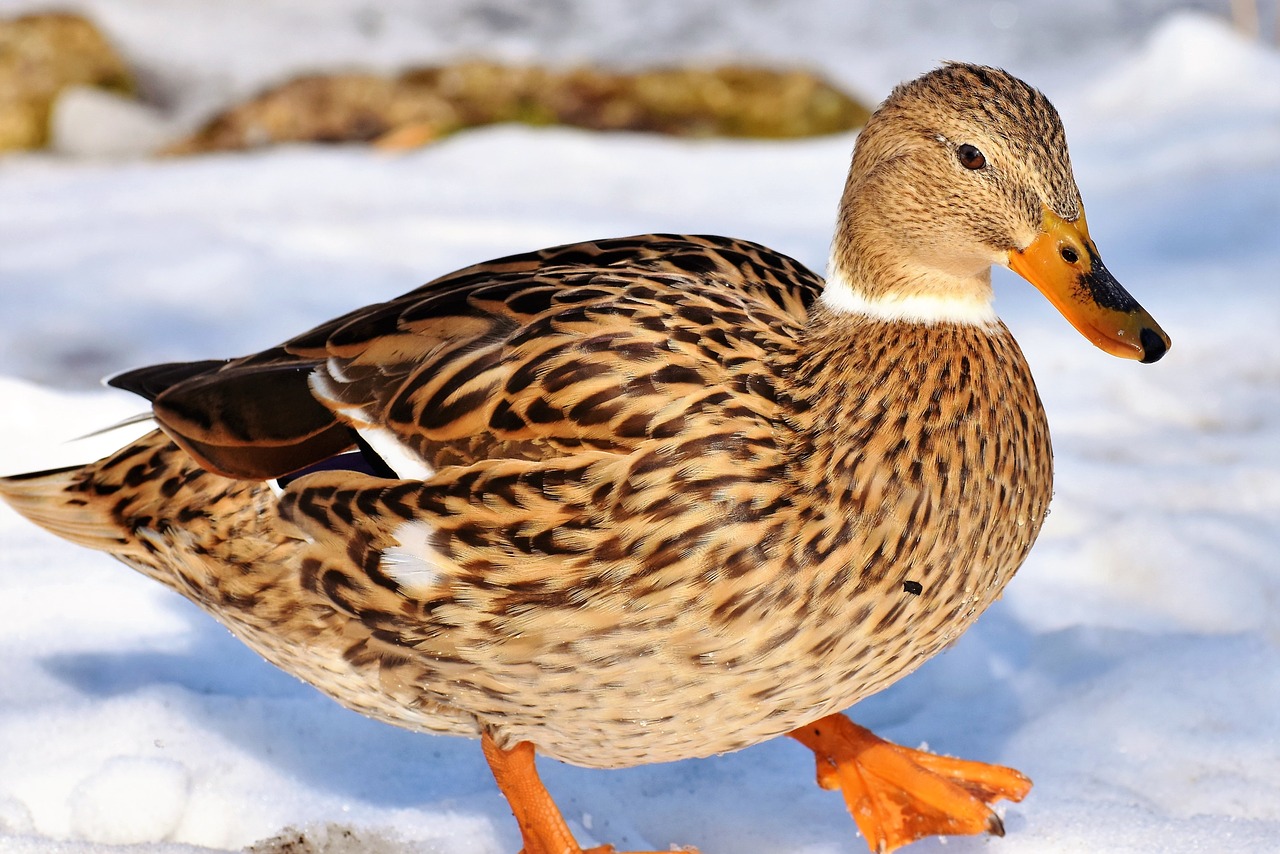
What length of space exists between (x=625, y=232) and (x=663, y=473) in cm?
339

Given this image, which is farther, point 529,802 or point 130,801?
point 130,801

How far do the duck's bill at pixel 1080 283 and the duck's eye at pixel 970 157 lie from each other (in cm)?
13

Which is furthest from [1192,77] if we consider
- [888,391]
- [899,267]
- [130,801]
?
[130,801]

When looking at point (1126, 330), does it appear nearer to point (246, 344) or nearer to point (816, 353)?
point (816, 353)

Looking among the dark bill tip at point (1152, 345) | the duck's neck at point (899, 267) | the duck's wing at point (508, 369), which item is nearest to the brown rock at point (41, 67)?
the duck's wing at point (508, 369)

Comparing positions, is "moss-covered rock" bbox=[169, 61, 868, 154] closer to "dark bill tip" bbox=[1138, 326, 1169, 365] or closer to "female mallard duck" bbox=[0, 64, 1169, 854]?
"female mallard duck" bbox=[0, 64, 1169, 854]

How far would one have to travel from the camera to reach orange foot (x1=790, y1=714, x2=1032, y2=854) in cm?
279

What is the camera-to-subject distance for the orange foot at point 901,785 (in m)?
2.79

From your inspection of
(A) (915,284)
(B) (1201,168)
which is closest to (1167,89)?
(B) (1201,168)

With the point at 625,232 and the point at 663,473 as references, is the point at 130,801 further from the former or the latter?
the point at 625,232

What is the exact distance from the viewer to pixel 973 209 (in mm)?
2406

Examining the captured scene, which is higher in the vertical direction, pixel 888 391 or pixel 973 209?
pixel 973 209

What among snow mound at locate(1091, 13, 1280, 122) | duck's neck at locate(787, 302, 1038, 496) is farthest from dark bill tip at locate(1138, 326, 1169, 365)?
snow mound at locate(1091, 13, 1280, 122)

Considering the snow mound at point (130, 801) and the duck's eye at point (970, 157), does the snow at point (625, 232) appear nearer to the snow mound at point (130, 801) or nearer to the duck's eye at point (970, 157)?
the snow mound at point (130, 801)
